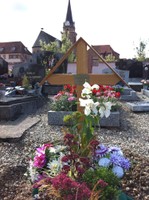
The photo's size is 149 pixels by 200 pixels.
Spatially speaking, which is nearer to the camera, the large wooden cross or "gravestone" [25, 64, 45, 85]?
the large wooden cross

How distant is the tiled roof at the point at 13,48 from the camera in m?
64.9

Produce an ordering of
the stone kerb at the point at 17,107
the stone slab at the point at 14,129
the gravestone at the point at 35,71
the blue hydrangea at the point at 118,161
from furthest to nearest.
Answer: the gravestone at the point at 35,71, the stone kerb at the point at 17,107, the stone slab at the point at 14,129, the blue hydrangea at the point at 118,161

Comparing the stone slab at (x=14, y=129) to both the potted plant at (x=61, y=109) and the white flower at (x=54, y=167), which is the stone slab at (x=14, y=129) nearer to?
the potted plant at (x=61, y=109)

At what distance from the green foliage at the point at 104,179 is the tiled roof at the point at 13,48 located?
63382mm

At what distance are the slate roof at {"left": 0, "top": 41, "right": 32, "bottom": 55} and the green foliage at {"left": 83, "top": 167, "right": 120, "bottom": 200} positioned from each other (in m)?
63.4

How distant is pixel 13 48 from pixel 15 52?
1794mm

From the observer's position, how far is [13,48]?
66125 millimetres

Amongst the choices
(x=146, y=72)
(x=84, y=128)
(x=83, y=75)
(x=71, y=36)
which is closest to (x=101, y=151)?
(x=84, y=128)

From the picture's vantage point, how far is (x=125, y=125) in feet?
20.2

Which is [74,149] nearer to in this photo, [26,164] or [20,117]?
[26,164]

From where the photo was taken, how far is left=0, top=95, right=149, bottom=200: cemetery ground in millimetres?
2844

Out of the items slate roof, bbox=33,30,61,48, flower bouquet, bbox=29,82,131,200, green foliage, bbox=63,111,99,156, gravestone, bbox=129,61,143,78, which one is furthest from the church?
flower bouquet, bbox=29,82,131,200

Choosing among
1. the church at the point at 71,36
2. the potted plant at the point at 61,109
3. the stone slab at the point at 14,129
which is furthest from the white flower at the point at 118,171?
the church at the point at 71,36

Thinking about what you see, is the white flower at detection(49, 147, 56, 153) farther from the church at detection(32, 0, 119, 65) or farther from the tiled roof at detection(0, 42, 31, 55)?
the tiled roof at detection(0, 42, 31, 55)
